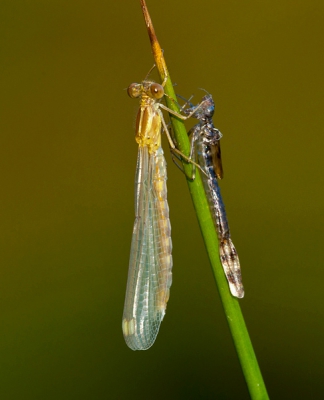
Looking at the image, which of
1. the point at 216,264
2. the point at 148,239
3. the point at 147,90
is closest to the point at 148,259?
the point at 148,239

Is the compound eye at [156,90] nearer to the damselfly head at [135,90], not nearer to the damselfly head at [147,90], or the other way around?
the damselfly head at [147,90]

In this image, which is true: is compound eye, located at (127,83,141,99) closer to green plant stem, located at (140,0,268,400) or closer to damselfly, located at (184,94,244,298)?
damselfly, located at (184,94,244,298)

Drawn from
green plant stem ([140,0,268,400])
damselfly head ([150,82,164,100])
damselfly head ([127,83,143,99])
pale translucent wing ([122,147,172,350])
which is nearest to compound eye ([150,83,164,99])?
damselfly head ([150,82,164,100])

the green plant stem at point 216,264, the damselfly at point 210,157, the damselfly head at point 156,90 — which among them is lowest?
the green plant stem at point 216,264

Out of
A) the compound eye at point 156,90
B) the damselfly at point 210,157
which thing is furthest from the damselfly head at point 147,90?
the damselfly at point 210,157

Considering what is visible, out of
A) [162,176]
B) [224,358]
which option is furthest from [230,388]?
[162,176]

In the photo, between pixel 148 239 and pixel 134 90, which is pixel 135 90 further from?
pixel 148 239
